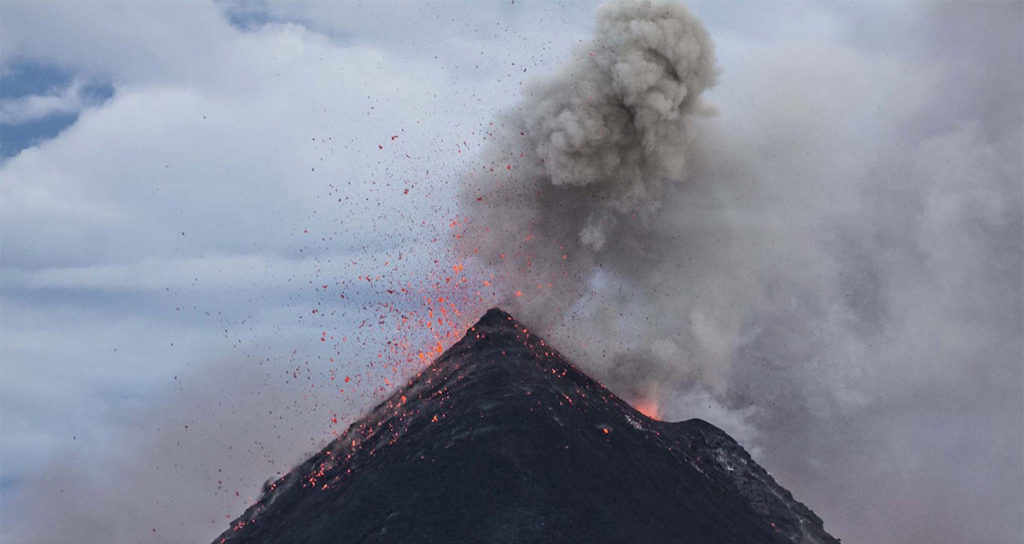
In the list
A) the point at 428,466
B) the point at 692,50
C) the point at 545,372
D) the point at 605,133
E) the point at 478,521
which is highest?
the point at 692,50

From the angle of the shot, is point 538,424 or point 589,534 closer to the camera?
A: point 589,534

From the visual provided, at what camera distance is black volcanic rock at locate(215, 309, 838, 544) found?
65.4m

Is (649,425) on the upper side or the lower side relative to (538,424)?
upper

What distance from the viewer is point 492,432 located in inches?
2899

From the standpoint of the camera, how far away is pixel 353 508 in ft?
235

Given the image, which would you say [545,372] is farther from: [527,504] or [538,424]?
[527,504]

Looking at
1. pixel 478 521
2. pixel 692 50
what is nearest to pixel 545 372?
pixel 478 521

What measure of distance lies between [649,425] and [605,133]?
27.5 meters

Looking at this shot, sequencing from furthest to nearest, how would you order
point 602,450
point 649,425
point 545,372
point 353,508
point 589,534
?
point 649,425
point 545,372
point 602,450
point 353,508
point 589,534

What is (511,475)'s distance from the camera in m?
68.0

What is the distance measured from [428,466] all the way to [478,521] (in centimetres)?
935

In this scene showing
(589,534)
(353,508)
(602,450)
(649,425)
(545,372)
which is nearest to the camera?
(589,534)

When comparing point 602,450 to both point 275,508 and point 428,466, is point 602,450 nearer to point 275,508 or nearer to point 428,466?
point 428,466

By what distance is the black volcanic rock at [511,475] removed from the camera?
65438mm
